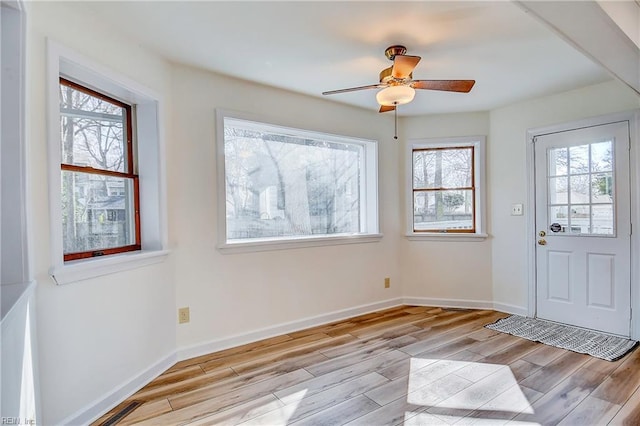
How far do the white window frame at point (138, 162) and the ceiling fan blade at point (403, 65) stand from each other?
1758 millimetres

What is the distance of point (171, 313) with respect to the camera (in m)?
2.59

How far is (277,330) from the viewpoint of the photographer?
3164 millimetres

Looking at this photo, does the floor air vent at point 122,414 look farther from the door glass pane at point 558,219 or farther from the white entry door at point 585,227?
the door glass pane at point 558,219

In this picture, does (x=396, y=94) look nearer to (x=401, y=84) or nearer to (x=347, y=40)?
(x=401, y=84)

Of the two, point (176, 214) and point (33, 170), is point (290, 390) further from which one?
point (33, 170)

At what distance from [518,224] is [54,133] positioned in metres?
4.19

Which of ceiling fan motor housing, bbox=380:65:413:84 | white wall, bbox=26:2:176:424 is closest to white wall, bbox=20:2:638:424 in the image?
white wall, bbox=26:2:176:424

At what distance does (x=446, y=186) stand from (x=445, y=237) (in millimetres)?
638

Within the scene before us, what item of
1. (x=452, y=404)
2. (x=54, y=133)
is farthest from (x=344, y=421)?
(x=54, y=133)

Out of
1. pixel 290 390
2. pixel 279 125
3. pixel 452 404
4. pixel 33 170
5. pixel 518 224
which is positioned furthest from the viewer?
pixel 518 224

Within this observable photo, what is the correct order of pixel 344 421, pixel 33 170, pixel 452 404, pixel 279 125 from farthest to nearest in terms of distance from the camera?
pixel 279 125
pixel 452 404
pixel 344 421
pixel 33 170

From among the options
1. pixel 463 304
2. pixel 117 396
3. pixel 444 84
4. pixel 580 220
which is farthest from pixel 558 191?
pixel 117 396

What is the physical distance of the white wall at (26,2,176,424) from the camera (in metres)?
1.64

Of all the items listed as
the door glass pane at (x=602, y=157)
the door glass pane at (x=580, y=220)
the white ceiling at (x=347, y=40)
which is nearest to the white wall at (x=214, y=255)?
the white ceiling at (x=347, y=40)
